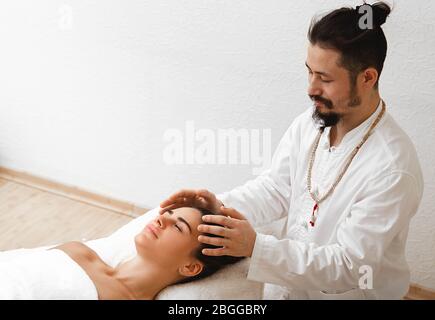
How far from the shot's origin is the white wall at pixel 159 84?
2092 millimetres

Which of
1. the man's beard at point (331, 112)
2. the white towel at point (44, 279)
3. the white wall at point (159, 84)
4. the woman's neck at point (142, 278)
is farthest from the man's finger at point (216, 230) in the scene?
the white wall at point (159, 84)

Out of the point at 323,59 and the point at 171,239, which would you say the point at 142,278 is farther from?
the point at 323,59

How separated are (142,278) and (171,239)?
14cm

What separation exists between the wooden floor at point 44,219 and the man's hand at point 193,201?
1.05 m

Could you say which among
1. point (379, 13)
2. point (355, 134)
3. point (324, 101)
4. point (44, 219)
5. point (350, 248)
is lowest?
point (44, 219)

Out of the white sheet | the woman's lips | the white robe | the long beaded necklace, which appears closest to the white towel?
the white sheet

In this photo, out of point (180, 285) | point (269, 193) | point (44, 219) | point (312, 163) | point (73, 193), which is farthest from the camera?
point (73, 193)

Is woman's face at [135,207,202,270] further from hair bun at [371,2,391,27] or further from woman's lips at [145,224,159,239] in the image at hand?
hair bun at [371,2,391,27]

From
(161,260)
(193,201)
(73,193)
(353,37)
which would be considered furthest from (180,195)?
(73,193)

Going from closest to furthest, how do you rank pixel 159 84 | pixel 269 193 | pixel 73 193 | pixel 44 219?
pixel 269 193 < pixel 159 84 < pixel 44 219 < pixel 73 193

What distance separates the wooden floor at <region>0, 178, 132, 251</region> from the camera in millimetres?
2609

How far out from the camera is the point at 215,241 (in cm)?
153
